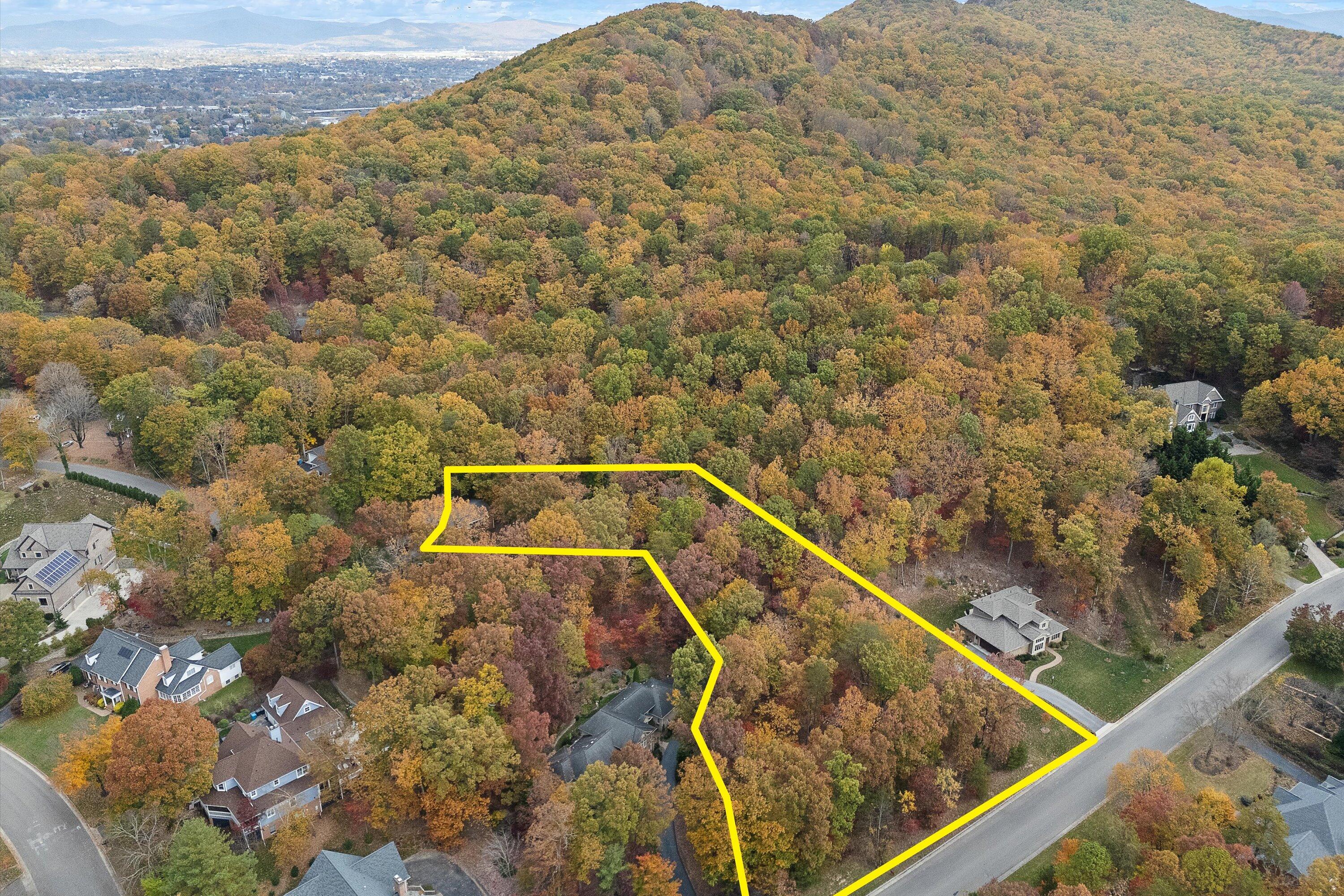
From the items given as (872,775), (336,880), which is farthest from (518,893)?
(872,775)

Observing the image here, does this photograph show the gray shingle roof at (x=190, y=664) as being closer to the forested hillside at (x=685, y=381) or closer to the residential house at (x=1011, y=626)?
the forested hillside at (x=685, y=381)

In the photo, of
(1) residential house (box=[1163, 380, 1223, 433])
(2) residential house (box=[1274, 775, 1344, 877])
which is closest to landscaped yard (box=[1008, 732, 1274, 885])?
(2) residential house (box=[1274, 775, 1344, 877])

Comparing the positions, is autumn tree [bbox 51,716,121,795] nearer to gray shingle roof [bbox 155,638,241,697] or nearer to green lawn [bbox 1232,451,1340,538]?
gray shingle roof [bbox 155,638,241,697]

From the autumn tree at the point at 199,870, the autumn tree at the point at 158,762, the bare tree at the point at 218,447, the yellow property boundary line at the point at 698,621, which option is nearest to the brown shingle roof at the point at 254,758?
the autumn tree at the point at 158,762

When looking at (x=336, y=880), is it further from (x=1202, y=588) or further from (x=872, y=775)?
(x=1202, y=588)

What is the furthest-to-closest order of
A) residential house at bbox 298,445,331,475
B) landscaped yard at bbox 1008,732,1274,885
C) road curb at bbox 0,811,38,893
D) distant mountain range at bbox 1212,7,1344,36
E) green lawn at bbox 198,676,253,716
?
1. distant mountain range at bbox 1212,7,1344,36
2. residential house at bbox 298,445,331,475
3. green lawn at bbox 198,676,253,716
4. landscaped yard at bbox 1008,732,1274,885
5. road curb at bbox 0,811,38,893
